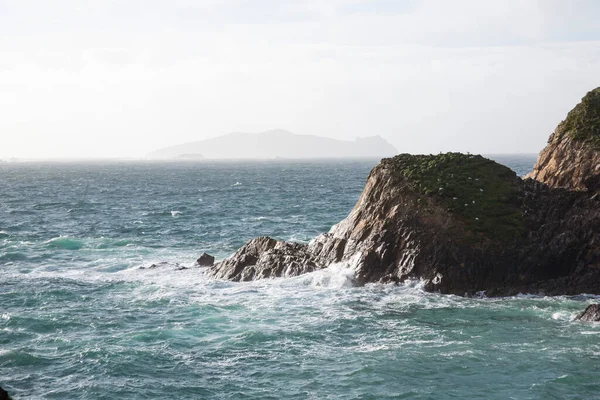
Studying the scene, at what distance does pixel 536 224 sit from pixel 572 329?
962cm

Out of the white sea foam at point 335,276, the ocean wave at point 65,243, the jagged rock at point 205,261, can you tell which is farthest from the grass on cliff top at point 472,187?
Answer: the ocean wave at point 65,243

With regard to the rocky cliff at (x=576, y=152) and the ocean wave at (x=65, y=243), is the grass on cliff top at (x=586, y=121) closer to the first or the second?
the rocky cliff at (x=576, y=152)

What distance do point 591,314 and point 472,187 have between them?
1235 cm

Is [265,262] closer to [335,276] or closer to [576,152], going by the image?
[335,276]

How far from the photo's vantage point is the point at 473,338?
93.3ft

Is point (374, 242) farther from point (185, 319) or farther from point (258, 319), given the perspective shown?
point (185, 319)

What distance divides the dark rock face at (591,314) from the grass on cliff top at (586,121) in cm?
1325

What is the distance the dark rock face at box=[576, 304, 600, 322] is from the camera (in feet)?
98.2

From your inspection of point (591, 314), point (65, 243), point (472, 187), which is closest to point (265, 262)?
point (472, 187)

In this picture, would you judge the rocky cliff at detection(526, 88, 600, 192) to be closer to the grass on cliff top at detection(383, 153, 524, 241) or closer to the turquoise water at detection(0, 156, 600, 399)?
the grass on cliff top at detection(383, 153, 524, 241)

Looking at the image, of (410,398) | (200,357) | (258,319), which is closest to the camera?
(410,398)

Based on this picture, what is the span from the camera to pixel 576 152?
41.2m

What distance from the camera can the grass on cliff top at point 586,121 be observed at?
4097cm

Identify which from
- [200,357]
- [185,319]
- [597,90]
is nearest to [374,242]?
[185,319]
